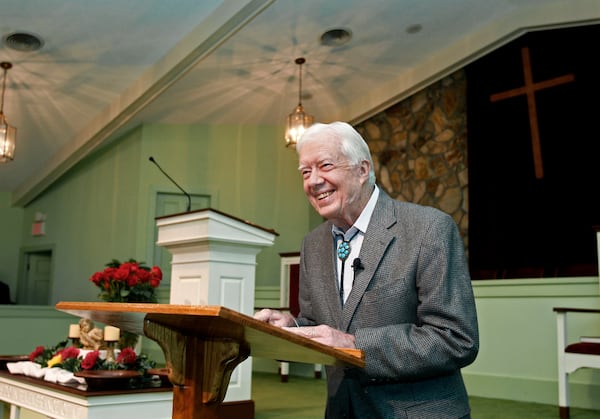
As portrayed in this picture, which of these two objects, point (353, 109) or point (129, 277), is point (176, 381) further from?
point (353, 109)

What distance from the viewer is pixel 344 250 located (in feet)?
4.55

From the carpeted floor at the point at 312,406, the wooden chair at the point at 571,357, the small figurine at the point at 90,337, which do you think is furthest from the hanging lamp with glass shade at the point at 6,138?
the wooden chair at the point at 571,357

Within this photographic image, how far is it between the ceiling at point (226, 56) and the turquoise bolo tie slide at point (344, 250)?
14.1 ft

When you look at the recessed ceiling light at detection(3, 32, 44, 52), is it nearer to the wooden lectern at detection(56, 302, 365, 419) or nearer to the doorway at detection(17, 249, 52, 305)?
the doorway at detection(17, 249, 52, 305)

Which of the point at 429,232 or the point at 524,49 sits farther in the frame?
the point at 524,49

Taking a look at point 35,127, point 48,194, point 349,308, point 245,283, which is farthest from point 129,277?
point 48,194

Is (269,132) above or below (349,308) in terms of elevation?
above

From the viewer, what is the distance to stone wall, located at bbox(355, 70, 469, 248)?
23.7 ft

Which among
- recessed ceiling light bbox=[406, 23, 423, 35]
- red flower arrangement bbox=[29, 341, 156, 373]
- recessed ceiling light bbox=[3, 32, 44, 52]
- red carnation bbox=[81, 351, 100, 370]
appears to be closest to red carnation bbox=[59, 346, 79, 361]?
red flower arrangement bbox=[29, 341, 156, 373]

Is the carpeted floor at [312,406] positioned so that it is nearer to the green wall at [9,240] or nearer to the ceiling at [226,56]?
the ceiling at [226,56]

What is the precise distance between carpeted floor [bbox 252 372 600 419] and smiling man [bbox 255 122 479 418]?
9.21ft

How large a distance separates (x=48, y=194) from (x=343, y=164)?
9632 millimetres

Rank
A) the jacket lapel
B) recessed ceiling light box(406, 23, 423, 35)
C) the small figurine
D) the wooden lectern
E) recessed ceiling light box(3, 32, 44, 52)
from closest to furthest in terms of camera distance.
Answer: the wooden lectern < the jacket lapel < the small figurine < recessed ceiling light box(3, 32, 44, 52) < recessed ceiling light box(406, 23, 423, 35)

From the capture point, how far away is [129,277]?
322 centimetres
